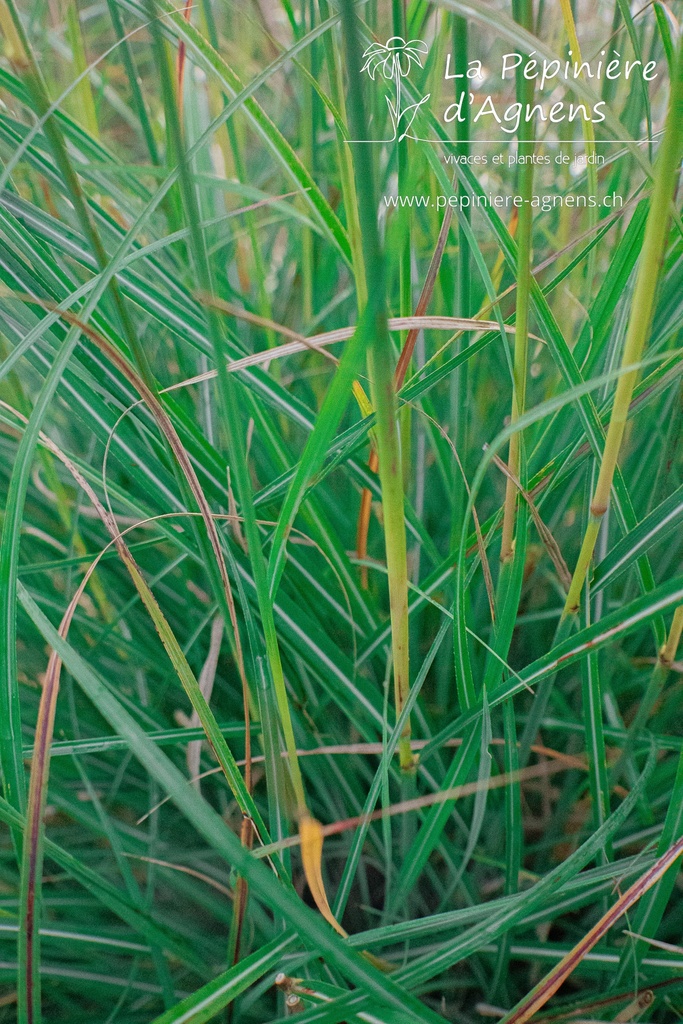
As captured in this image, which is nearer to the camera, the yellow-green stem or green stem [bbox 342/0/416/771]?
green stem [bbox 342/0/416/771]

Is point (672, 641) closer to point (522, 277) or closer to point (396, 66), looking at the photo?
point (522, 277)

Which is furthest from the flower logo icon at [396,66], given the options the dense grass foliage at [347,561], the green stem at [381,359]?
the green stem at [381,359]

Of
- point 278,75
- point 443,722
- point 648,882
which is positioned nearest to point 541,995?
point 648,882

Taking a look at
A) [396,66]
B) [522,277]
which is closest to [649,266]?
[522,277]

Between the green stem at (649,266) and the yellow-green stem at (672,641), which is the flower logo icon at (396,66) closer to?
the green stem at (649,266)

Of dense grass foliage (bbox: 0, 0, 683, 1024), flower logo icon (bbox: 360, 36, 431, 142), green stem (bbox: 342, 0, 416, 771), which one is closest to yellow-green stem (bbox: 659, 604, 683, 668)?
dense grass foliage (bbox: 0, 0, 683, 1024)

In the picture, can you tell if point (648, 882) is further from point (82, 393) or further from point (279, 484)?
point (82, 393)

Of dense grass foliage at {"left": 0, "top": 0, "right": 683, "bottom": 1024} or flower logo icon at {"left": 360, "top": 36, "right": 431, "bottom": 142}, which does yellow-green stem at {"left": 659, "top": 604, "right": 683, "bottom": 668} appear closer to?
dense grass foliage at {"left": 0, "top": 0, "right": 683, "bottom": 1024}
